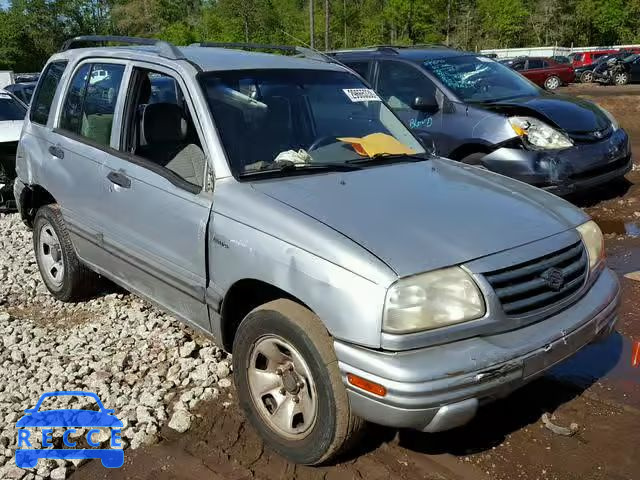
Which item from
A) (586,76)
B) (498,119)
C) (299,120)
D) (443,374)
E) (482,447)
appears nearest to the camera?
(443,374)

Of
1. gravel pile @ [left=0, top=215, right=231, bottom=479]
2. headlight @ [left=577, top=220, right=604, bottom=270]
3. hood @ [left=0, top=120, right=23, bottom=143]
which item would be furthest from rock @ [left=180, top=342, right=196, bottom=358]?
hood @ [left=0, top=120, right=23, bottom=143]

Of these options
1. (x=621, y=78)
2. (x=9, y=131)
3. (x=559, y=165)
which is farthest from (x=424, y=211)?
(x=621, y=78)

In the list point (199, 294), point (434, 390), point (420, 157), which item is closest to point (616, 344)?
point (420, 157)

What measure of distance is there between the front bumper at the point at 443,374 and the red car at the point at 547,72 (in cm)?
2860

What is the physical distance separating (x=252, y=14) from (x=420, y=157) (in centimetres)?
5835

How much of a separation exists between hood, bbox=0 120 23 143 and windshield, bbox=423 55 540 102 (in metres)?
5.33

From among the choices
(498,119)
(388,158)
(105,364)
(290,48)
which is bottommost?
(105,364)

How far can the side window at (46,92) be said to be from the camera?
4.73 meters

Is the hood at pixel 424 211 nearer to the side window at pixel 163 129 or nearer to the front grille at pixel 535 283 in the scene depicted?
the front grille at pixel 535 283

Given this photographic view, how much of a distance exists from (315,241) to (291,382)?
0.68 metres

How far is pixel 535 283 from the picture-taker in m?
2.66

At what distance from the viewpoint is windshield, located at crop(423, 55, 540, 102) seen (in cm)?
685

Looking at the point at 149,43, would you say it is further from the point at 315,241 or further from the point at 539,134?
the point at 539,134

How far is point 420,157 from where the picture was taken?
3.83 metres
